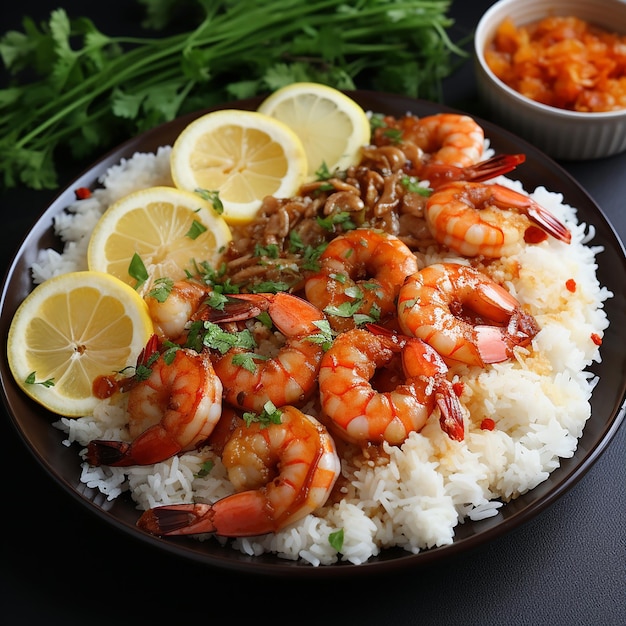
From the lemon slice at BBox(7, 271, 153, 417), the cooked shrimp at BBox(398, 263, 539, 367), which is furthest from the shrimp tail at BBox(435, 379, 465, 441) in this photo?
the lemon slice at BBox(7, 271, 153, 417)

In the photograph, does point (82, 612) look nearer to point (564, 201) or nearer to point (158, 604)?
point (158, 604)

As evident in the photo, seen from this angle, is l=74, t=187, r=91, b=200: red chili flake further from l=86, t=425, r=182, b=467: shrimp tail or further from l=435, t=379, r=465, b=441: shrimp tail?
l=435, t=379, r=465, b=441: shrimp tail

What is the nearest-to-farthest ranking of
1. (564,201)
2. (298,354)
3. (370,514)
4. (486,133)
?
1. (370,514)
2. (298,354)
3. (564,201)
4. (486,133)

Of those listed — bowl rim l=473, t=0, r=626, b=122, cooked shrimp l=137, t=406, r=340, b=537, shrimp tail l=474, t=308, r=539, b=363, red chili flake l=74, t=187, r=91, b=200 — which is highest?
bowl rim l=473, t=0, r=626, b=122

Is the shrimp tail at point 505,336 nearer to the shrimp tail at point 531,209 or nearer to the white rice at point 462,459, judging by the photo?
the white rice at point 462,459

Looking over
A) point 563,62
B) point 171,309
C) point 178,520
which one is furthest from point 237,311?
point 563,62

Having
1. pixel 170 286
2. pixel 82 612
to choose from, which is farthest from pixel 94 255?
pixel 82 612

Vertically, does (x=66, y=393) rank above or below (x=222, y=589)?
above
